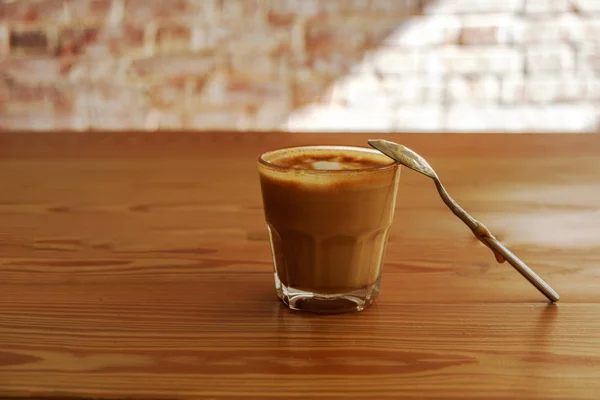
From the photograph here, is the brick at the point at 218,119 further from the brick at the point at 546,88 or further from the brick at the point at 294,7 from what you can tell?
the brick at the point at 546,88

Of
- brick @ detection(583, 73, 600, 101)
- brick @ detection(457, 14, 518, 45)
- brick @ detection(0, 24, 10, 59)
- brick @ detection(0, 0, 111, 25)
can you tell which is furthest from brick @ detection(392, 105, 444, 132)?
brick @ detection(0, 24, 10, 59)

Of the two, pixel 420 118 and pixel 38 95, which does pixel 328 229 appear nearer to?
pixel 420 118

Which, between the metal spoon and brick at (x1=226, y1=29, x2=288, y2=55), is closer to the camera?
the metal spoon

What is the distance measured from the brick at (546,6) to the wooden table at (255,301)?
1.36m

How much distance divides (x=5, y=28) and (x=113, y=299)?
191 centimetres

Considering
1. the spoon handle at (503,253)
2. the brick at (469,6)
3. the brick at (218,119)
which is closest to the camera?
the spoon handle at (503,253)

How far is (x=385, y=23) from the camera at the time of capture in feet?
6.95

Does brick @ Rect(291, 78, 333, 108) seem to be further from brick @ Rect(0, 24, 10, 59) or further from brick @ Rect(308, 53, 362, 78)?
brick @ Rect(0, 24, 10, 59)

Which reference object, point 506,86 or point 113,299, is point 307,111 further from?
point 113,299

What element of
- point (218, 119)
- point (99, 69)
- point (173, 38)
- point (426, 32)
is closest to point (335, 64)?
point (426, 32)

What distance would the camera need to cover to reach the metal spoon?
1.54ft

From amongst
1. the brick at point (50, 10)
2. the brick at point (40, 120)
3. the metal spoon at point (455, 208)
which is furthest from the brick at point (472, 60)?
the metal spoon at point (455, 208)

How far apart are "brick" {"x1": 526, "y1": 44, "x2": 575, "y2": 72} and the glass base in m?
1.88

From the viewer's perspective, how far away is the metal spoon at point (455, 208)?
470 mm
